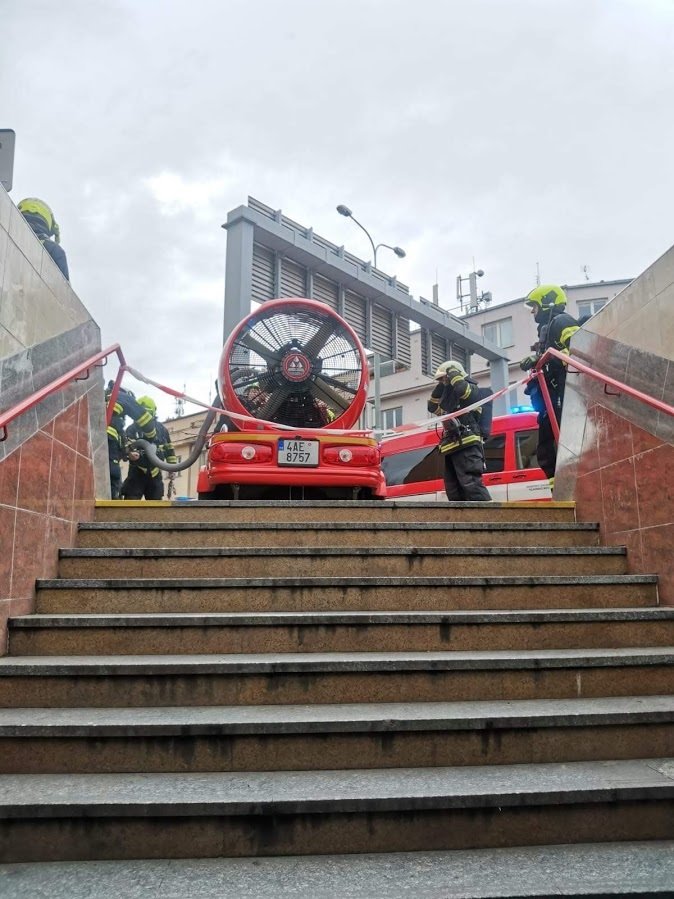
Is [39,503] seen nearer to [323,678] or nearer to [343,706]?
[323,678]

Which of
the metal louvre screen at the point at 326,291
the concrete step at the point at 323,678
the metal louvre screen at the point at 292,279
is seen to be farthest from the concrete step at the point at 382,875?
the metal louvre screen at the point at 326,291

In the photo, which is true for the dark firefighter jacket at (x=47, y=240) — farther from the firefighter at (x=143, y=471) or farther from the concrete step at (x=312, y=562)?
the firefighter at (x=143, y=471)

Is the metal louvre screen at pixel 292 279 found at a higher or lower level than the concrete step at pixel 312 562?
higher

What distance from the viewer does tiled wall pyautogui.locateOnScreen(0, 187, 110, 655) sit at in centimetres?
302

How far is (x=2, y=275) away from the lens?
2979 mm

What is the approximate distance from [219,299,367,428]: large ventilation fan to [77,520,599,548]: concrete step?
2356 mm

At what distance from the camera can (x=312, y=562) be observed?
3.60m

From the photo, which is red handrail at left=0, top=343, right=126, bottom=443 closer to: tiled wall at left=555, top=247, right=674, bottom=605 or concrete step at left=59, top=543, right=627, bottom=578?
concrete step at left=59, top=543, right=627, bottom=578

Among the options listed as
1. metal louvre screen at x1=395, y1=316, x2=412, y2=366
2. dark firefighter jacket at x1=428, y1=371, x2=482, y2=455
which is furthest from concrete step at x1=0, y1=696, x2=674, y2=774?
metal louvre screen at x1=395, y1=316, x2=412, y2=366

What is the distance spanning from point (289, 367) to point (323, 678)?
12.5 ft

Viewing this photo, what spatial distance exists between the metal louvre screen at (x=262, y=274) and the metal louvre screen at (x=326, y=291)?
3.21 ft

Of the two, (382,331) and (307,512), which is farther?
(382,331)

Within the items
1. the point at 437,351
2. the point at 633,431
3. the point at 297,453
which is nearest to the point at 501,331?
the point at 437,351

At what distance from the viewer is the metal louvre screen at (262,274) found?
850cm
